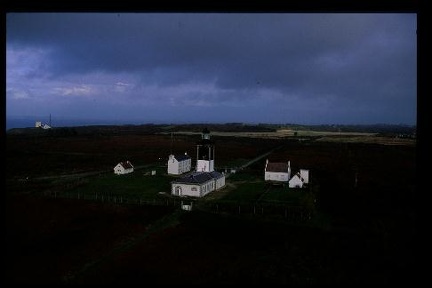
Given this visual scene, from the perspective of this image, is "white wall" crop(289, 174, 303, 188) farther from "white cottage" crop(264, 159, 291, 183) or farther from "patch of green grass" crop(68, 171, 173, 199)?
"patch of green grass" crop(68, 171, 173, 199)

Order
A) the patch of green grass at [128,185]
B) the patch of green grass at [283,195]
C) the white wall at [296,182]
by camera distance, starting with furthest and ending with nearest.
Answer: the white wall at [296,182] → the patch of green grass at [128,185] → the patch of green grass at [283,195]

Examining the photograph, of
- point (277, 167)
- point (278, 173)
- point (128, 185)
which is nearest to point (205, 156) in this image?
point (277, 167)

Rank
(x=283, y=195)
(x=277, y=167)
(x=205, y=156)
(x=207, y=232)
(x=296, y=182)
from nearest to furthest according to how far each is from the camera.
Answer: (x=207, y=232), (x=283, y=195), (x=296, y=182), (x=277, y=167), (x=205, y=156)

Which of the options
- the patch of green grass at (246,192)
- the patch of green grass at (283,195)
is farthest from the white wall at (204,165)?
the patch of green grass at (283,195)

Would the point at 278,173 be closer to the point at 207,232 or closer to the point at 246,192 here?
the point at 246,192

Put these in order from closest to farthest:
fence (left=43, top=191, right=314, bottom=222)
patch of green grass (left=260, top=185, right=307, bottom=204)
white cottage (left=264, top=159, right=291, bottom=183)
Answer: fence (left=43, top=191, right=314, bottom=222) < patch of green grass (left=260, top=185, right=307, bottom=204) < white cottage (left=264, top=159, right=291, bottom=183)

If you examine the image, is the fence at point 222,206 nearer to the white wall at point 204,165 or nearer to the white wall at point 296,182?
the white wall at point 296,182

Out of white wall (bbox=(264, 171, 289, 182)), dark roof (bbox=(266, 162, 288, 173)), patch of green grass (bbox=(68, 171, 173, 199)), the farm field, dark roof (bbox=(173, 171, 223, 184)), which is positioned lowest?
the farm field

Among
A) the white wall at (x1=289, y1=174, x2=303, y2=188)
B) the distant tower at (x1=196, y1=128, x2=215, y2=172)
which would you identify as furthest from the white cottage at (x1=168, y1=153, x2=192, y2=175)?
the white wall at (x1=289, y1=174, x2=303, y2=188)
